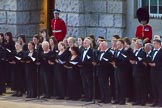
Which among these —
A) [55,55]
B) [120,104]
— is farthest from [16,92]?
[120,104]

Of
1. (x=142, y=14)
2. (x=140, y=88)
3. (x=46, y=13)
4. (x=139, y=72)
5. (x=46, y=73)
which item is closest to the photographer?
(x=139, y=72)

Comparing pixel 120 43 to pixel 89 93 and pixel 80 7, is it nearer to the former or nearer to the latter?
pixel 89 93

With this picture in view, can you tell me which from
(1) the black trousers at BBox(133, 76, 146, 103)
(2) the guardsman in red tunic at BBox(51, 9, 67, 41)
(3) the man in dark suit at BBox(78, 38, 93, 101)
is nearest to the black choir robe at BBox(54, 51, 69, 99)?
(3) the man in dark suit at BBox(78, 38, 93, 101)

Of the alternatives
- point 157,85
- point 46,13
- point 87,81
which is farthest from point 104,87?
point 46,13

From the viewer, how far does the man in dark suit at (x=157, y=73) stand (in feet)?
55.9

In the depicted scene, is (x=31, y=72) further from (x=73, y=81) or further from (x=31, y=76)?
(x=73, y=81)

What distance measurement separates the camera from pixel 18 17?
23000 millimetres

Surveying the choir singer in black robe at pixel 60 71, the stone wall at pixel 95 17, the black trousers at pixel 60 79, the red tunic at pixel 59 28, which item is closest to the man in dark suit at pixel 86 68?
the choir singer in black robe at pixel 60 71

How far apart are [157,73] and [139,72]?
0.53m

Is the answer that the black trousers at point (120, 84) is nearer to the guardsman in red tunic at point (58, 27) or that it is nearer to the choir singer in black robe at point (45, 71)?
the choir singer in black robe at point (45, 71)

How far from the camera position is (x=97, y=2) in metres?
22.0

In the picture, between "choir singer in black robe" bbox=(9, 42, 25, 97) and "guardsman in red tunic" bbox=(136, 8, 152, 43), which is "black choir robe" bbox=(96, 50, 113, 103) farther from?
"choir singer in black robe" bbox=(9, 42, 25, 97)

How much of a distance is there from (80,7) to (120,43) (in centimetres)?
448

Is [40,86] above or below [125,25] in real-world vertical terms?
below
